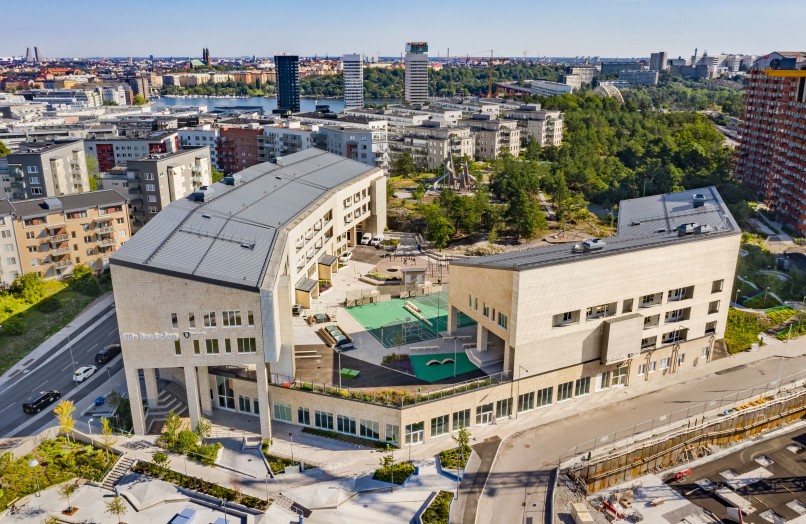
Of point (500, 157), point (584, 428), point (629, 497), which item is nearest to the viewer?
point (629, 497)

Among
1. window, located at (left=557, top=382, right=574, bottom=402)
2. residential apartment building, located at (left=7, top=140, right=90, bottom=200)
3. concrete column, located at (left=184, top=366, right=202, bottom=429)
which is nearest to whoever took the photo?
concrete column, located at (left=184, top=366, right=202, bottom=429)

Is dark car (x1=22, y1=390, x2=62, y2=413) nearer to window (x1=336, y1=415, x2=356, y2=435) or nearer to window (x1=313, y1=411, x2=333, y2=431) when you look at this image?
window (x1=313, y1=411, x2=333, y2=431)

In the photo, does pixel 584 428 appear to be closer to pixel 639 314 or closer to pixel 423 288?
pixel 639 314

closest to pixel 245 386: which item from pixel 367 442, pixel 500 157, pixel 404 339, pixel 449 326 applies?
pixel 367 442

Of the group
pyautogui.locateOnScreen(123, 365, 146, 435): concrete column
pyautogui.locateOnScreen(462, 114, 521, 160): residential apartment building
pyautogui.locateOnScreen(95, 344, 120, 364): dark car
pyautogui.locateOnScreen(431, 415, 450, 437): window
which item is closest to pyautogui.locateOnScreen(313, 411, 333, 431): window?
pyautogui.locateOnScreen(431, 415, 450, 437): window

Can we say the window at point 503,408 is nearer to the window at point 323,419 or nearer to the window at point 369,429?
the window at point 369,429

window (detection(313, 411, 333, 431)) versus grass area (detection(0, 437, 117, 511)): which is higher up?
window (detection(313, 411, 333, 431))

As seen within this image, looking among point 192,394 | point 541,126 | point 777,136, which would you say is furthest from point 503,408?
point 541,126

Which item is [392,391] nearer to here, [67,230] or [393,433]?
[393,433]
